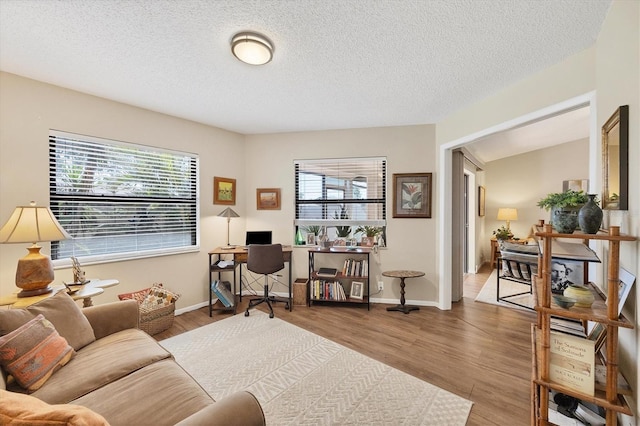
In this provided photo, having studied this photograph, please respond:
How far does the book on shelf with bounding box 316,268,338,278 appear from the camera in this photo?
3.87 metres

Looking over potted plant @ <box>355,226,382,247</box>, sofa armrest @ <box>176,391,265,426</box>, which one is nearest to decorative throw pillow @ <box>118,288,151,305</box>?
sofa armrest @ <box>176,391,265,426</box>

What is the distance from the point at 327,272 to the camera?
3943 mm

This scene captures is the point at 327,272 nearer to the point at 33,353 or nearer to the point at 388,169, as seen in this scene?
the point at 388,169

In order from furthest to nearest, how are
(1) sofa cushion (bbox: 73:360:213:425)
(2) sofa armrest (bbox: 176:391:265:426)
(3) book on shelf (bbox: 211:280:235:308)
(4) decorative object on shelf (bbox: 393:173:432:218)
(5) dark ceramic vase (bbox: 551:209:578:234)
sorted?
(4) decorative object on shelf (bbox: 393:173:432:218)
(3) book on shelf (bbox: 211:280:235:308)
(5) dark ceramic vase (bbox: 551:209:578:234)
(1) sofa cushion (bbox: 73:360:213:425)
(2) sofa armrest (bbox: 176:391:265:426)

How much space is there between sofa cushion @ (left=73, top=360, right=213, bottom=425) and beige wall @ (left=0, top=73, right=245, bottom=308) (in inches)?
79.2

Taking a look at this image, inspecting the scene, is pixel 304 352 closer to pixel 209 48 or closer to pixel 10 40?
pixel 209 48

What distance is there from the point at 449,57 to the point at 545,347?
204 centimetres

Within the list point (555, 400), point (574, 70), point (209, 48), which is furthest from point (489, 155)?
point (209, 48)

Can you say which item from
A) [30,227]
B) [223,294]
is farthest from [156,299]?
[30,227]

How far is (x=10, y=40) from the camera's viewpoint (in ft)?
6.30

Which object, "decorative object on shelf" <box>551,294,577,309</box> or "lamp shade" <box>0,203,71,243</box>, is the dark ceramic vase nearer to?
"decorative object on shelf" <box>551,294,577,309</box>

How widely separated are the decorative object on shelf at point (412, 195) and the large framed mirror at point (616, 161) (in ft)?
7.15

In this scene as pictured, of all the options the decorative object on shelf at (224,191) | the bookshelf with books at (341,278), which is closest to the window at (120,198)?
the decorative object on shelf at (224,191)

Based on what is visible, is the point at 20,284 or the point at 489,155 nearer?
the point at 20,284
